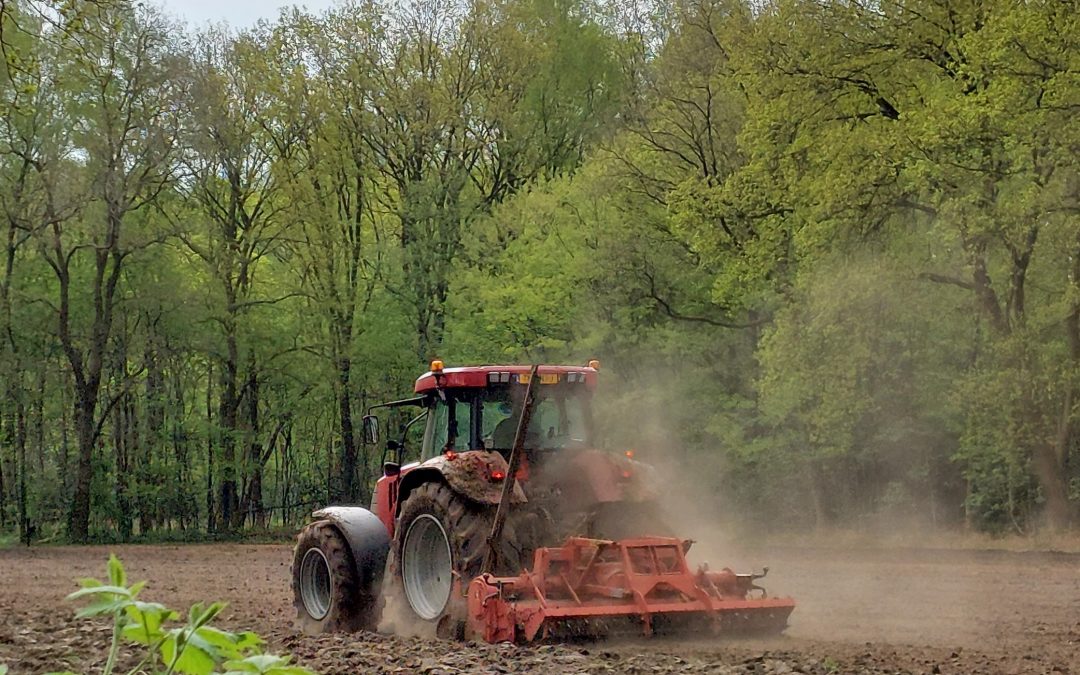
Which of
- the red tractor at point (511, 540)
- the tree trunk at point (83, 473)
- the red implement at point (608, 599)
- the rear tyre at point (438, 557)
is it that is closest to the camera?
the red implement at point (608, 599)

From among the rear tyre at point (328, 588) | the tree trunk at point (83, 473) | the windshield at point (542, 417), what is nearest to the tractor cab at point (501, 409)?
the windshield at point (542, 417)

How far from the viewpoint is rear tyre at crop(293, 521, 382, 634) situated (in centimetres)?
1167

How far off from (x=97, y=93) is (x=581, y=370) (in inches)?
999

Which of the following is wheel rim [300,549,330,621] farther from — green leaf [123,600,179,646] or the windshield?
green leaf [123,600,179,646]

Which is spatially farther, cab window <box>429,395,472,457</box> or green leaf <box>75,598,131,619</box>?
cab window <box>429,395,472,457</box>

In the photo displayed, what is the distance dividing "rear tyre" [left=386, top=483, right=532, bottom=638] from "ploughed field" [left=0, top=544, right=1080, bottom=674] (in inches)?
20.8

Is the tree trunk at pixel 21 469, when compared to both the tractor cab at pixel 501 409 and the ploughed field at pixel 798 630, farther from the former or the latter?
the tractor cab at pixel 501 409

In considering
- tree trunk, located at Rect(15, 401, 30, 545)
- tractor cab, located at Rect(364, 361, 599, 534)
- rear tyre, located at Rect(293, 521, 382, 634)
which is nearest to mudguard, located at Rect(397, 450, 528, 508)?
tractor cab, located at Rect(364, 361, 599, 534)

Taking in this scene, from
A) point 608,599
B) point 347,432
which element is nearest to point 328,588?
point 608,599

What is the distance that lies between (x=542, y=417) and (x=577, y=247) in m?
22.1

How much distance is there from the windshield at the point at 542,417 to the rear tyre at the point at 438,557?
0.90m

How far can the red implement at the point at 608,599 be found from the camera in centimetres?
965

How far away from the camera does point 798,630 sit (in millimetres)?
11602

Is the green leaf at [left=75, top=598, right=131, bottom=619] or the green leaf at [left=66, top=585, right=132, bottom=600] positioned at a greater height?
the green leaf at [left=66, top=585, right=132, bottom=600]
